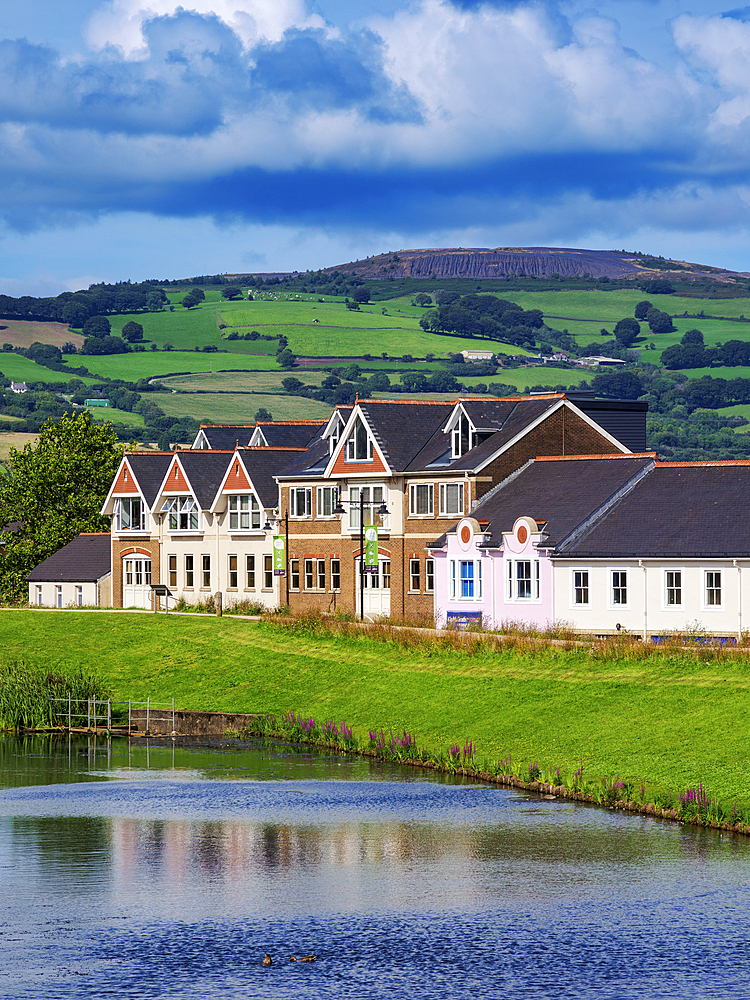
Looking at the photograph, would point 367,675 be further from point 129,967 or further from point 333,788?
point 129,967

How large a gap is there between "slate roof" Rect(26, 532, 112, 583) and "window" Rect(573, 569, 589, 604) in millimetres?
41736

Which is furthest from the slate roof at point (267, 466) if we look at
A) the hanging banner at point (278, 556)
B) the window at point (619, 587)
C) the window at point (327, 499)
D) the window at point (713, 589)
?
the window at point (713, 589)

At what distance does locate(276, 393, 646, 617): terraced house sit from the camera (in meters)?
78.5

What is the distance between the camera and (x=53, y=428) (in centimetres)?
11000

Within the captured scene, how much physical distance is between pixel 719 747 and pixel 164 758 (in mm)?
19050

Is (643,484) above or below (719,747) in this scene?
above

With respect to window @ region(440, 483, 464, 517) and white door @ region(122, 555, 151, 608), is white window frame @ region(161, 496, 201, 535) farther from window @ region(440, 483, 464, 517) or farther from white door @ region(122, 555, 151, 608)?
window @ region(440, 483, 464, 517)

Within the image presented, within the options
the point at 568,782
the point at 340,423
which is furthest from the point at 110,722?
the point at 340,423

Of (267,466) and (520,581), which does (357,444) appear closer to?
(267,466)

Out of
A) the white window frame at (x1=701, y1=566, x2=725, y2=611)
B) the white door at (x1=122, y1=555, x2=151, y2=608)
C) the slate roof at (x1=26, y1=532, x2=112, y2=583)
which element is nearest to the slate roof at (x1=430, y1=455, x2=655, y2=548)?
the white window frame at (x1=701, y1=566, x2=725, y2=611)

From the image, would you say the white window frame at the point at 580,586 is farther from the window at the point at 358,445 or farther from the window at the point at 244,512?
the window at the point at 244,512

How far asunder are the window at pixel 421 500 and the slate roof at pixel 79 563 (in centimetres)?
2772

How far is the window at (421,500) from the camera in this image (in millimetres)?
79625

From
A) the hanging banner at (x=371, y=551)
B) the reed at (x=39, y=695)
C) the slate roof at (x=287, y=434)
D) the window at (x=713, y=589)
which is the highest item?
the slate roof at (x=287, y=434)
